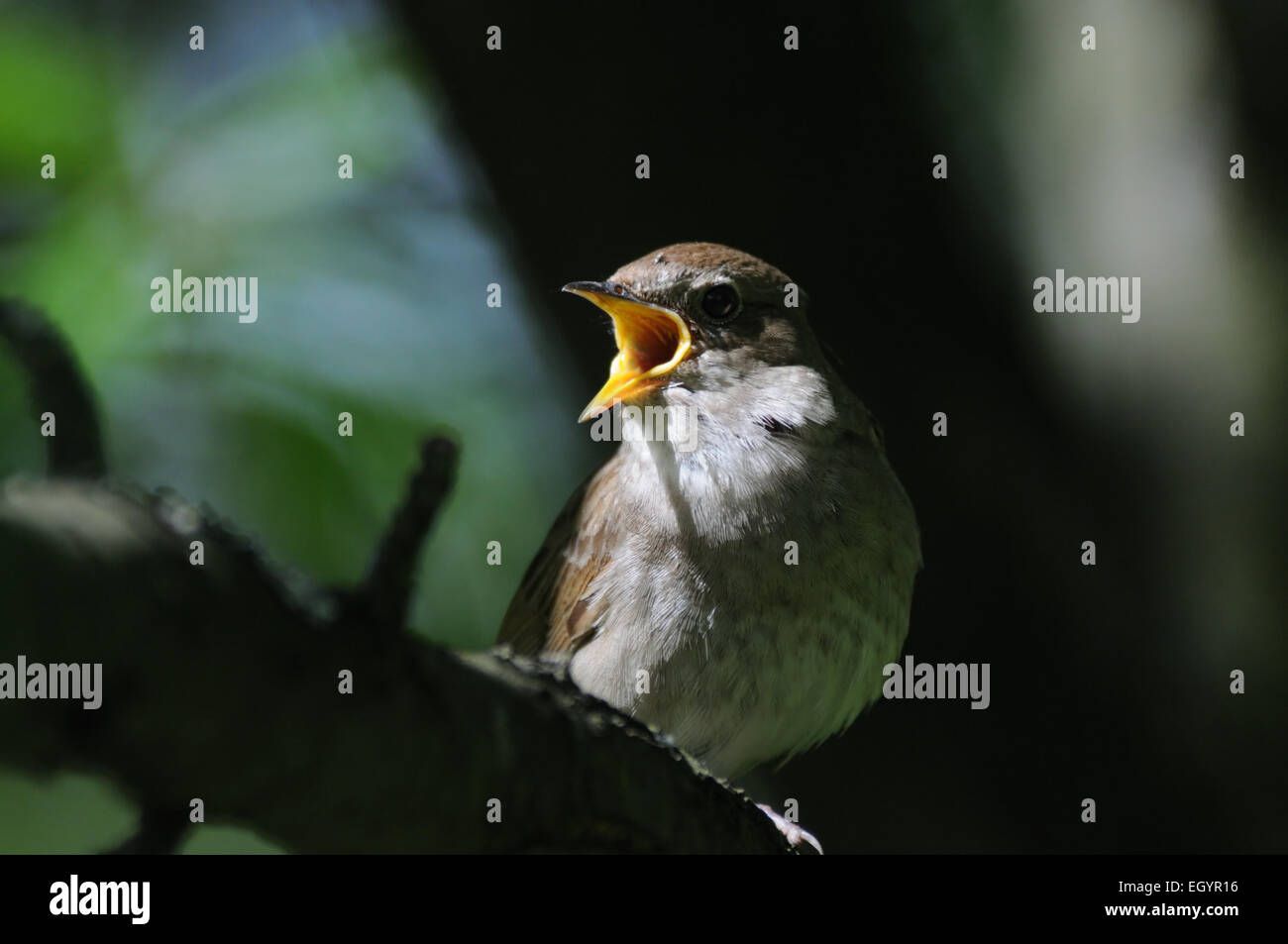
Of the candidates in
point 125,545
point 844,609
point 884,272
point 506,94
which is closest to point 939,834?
point 844,609

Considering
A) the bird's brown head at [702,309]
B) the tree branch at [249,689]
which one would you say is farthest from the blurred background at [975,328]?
the tree branch at [249,689]

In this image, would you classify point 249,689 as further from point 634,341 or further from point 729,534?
point 634,341

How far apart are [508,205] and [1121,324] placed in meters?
2.57

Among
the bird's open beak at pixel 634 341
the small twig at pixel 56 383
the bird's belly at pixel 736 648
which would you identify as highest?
the bird's open beak at pixel 634 341

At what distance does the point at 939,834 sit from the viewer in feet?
16.5

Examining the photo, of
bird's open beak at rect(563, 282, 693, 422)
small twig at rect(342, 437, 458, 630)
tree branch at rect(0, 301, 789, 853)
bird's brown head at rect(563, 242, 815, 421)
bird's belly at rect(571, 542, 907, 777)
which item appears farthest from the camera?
bird's brown head at rect(563, 242, 815, 421)

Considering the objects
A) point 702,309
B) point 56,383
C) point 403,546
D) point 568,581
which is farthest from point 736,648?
point 56,383

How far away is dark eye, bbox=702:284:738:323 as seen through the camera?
5.03 metres

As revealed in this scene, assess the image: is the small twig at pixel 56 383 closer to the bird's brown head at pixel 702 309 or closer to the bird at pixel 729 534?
the bird at pixel 729 534

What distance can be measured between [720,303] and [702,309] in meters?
0.08

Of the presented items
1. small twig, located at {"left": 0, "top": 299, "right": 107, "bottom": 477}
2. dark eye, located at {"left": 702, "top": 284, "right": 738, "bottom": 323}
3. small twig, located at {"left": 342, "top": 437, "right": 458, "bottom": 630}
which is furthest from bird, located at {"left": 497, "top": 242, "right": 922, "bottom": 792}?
small twig, located at {"left": 0, "top": 299, "right": 107, "bottom": 477}

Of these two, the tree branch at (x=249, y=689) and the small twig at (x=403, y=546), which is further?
the small twig at (x=403, y=546)

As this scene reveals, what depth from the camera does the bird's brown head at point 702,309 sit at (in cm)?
493

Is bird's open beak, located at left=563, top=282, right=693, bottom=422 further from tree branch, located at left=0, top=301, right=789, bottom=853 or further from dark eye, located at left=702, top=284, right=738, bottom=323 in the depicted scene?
tree branch, located at left=0, top=301, right=789, bottom=853
